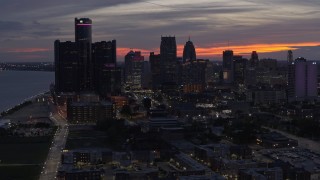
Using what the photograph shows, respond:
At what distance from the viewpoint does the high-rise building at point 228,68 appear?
42.6 meters

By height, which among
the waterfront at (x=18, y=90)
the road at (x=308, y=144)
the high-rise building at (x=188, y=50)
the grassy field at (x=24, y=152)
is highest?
the high-rise building at (x=188, y=50)

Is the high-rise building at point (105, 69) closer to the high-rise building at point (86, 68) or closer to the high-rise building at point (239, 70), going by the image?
the high-rise building at point (86, 68)

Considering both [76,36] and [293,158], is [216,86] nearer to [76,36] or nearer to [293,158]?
[76,36]

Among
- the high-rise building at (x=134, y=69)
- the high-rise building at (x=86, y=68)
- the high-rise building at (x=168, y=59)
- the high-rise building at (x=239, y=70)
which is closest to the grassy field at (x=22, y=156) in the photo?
the high-rise building at (x=86, y=68)

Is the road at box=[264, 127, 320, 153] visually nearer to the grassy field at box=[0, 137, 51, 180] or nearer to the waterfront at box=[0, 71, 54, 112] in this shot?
the grassy field at box=[0, 137, 51, 180]

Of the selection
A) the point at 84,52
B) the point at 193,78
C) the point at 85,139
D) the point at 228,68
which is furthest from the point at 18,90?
the point at 85,139

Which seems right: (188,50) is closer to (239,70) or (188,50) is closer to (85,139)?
(239,70)

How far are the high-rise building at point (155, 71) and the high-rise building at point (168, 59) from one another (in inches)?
10.1

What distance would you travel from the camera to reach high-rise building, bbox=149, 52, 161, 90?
1473 inches

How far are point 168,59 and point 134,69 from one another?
15.5 feet

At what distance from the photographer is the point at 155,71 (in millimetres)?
39219

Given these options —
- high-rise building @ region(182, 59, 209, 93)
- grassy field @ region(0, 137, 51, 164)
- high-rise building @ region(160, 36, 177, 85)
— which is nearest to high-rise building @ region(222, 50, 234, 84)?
high-rise building @ region(160, 36, 177, 85)

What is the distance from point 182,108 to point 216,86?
596 inches

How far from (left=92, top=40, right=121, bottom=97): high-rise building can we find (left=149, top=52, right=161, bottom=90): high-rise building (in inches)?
174
